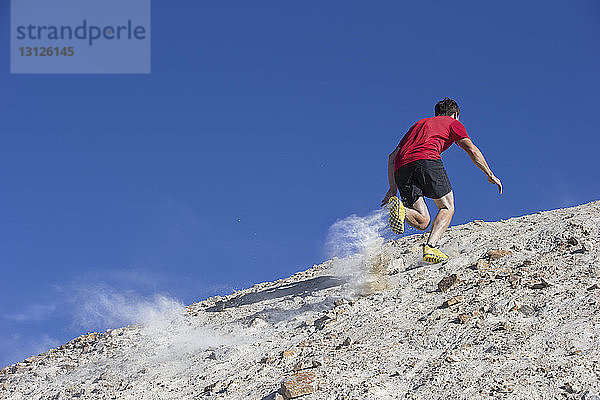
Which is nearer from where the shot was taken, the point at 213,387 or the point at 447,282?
the point at 213,387

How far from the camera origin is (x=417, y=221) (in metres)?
6.27

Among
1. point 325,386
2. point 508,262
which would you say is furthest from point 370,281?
point 325,386

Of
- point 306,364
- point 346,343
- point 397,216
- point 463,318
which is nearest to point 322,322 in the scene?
point 346,343

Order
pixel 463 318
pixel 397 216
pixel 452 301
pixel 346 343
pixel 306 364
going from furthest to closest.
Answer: pixel 397 216 < pixel 452 301 < pixel 346 343 < pixel 463 318 < pixel 306 364

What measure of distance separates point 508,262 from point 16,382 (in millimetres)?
5740

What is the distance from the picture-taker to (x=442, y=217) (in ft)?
20.9

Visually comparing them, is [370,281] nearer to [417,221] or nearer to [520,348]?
[417,221]

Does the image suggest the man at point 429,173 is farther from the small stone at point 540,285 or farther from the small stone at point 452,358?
the small stone at point 452,358

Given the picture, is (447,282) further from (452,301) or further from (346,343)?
(346,343)

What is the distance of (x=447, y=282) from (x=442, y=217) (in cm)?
86

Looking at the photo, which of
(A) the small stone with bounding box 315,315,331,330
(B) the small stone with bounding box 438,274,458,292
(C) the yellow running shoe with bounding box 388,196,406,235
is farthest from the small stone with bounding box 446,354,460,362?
(C) the yellow running shoe with bounding box 388,196,406,235

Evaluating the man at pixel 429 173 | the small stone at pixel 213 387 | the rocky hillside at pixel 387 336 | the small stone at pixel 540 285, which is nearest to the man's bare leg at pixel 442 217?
the man at pixel 429 173

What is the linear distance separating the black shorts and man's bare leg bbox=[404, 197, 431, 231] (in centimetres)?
6

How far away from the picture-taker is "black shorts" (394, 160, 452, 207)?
20.5 feet
